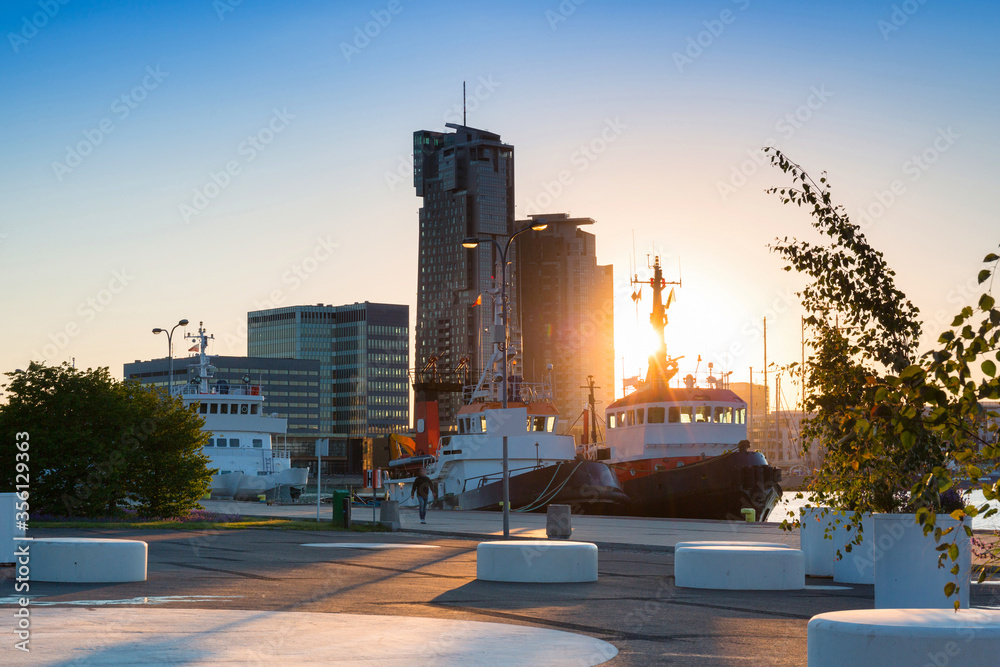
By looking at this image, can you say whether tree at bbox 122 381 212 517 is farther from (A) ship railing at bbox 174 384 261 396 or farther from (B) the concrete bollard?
(A) ship railing at bbox 174 384 261 396

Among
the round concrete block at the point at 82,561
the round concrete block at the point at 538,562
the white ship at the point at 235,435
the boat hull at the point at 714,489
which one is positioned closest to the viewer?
the round concrete block at the point at 82,561

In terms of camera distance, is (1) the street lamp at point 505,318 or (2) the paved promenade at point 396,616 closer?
(2) the paved promenade at point 396,616

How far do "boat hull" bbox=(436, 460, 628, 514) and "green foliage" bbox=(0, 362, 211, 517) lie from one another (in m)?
16.1

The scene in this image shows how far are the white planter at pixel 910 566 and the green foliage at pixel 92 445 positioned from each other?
80.6 ft

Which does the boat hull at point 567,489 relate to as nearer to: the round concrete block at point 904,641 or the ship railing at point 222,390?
the ship railing at point 222,390

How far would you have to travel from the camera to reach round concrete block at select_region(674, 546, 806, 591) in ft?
44.2

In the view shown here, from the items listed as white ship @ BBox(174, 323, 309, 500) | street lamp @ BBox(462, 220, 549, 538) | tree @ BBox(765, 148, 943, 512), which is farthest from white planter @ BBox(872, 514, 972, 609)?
white ship @ BBox(174, 323, 309, 500)

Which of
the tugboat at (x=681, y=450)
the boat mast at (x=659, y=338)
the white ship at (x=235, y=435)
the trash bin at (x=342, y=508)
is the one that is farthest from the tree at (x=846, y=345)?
the white ship at (x=235, y=435)

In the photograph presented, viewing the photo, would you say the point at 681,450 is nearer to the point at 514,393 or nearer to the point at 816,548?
the point at 514,393

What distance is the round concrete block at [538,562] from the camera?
13969 millimetres

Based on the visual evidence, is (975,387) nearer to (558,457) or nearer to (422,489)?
(422,489)

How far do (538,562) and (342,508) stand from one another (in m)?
15.7

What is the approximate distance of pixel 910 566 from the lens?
10227mm

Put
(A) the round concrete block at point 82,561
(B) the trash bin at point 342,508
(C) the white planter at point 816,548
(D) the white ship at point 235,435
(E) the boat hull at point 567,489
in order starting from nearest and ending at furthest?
(A) the round concrete block at point 82,561, (C) the white planter at point 816,548, (B) the trash bin at point 342,508, (E) the boat hull at point 567,489, (D) the white ship at point 235,435
